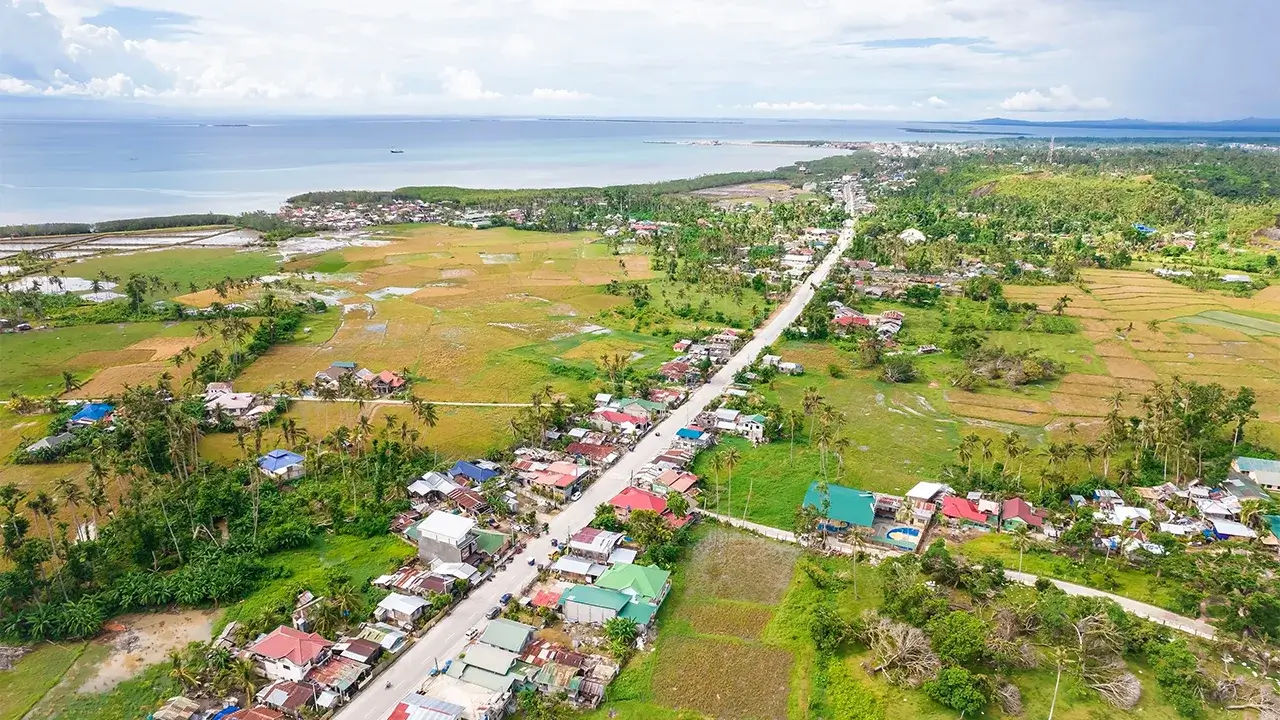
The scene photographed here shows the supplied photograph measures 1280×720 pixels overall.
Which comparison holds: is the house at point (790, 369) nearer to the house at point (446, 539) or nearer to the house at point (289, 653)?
the house at point (446, 539)

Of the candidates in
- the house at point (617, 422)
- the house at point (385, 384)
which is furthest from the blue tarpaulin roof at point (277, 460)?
the house at point (617, 422)

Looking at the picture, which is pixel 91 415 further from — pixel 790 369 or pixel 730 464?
pixel 790 369

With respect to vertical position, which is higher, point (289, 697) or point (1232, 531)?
point (1232, 531)

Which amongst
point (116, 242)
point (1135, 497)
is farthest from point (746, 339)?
point (116, 242)

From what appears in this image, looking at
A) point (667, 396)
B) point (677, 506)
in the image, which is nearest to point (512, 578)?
point (677, 506)

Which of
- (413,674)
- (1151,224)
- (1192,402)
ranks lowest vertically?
(413,674)

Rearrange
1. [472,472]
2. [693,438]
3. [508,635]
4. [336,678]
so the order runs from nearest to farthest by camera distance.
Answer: [336,678] → [508,635] → [472,472] → [693,438]

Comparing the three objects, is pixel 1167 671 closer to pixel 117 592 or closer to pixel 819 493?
pixel 819 493
